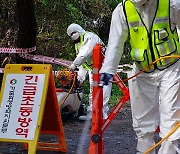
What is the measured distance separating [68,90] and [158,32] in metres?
5.00

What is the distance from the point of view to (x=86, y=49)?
925 centimetres

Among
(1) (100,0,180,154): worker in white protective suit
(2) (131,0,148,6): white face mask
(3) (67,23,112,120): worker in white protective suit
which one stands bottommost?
(3) (67,23,112,120): worker in white protective suit

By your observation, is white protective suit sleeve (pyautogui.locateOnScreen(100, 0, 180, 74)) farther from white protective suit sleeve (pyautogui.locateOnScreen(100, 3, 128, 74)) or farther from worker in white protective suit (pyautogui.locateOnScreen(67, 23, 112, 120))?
worker in white protective suit (pyautogui.locateOnScreen(67, 23, 112, 120))

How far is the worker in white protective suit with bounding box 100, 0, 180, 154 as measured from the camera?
16.4 ft

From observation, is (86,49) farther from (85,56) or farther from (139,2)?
(139,2)

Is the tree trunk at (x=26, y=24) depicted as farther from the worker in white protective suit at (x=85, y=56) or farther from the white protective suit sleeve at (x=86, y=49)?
the white protective suit sleeve at (x=86, y=49)

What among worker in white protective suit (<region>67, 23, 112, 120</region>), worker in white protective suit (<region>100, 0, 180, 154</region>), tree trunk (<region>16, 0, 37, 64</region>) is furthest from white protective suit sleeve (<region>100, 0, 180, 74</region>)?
tree trunk (<region>16, 0, 37, 64</region>)

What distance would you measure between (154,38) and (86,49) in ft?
14.1

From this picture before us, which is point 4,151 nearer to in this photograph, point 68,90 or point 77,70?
point 68,90

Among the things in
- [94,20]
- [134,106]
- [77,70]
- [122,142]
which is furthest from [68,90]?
[94,20]

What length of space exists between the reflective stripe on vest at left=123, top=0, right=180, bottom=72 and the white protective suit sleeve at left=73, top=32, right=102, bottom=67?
403 cm

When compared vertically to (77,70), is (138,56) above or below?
above

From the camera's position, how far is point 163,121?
5086 mm

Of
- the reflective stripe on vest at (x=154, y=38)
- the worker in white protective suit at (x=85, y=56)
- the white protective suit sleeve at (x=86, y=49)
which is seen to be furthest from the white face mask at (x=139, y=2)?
the white protective suit sleeve at (x=86, y=49)
